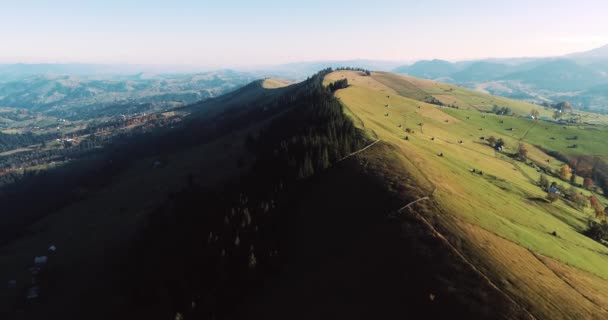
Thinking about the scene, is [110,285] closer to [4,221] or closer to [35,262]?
[35,262]

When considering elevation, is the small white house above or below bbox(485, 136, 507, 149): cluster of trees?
below

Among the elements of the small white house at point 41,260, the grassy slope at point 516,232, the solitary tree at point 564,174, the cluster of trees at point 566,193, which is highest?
the grassy slope at point 516,232

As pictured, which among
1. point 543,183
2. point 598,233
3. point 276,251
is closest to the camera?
point 276,251

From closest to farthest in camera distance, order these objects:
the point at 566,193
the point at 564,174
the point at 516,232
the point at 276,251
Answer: the point at 516,232, the point at 276,251, the point at 566,193, the point at 564,174

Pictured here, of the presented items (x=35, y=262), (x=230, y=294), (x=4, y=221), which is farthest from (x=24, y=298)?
(x=4, y=221)

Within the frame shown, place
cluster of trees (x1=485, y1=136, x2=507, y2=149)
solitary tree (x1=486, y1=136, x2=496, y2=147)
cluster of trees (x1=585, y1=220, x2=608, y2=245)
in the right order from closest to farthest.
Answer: cluster of trees (x1=585, y1=220, x2=608, y2=245)
cluster of trees (x1=485, y1=136, x2=507, y2=149)
solitary tree (x1=486, y1=136, x2=496, y2=147)

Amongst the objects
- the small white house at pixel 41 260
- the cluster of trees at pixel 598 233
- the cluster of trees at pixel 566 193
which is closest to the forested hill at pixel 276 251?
the small white house at pixel 41 260

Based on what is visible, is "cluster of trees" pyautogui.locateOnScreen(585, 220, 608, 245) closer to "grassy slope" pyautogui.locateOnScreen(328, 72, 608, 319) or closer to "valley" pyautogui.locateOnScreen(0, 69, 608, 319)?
"grassy slope" pyautogui.locateOnScreen(328, 72, 608, 319)

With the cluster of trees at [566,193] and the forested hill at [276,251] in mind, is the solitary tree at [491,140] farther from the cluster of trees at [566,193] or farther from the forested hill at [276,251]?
the forested hill at [276,251]

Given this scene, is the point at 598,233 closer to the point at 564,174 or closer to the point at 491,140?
the point at 564,174

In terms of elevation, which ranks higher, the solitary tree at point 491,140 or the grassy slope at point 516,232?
the grassy slope at point 516,232

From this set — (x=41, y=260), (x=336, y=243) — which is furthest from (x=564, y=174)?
(x=41, y=260)

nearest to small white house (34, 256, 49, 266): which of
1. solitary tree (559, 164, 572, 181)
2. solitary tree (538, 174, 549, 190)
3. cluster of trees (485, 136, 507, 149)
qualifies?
solitary tree (538, 174, 549, 190)
